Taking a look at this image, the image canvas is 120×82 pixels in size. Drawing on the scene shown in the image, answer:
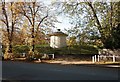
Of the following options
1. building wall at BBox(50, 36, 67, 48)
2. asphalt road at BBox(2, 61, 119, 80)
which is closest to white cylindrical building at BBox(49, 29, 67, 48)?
building wall at BBox(50, 36, 67, 48)

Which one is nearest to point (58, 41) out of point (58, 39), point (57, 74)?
point (58, 39)

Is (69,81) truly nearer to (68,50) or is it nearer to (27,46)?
(68,50)

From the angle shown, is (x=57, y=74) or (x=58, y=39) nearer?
(x=57, y=74)

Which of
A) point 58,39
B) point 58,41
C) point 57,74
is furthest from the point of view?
point 58,39

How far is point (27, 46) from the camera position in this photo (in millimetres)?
39125

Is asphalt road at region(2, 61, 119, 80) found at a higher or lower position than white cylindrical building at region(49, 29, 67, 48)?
lower

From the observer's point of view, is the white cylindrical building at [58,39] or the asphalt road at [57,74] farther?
the white cylindrical building at [58,39]

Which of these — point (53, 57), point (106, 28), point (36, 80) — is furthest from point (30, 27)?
point (36, 80)

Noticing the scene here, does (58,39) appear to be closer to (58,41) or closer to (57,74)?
(58,41)

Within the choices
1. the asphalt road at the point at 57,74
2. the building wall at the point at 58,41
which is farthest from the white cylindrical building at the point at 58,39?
the asphalt road at the point at 57,74

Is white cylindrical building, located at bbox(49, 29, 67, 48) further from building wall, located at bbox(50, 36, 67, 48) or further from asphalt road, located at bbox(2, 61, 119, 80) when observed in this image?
→ asphalt road, located at bbox(2, 61, 119, 80)

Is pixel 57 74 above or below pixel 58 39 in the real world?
below

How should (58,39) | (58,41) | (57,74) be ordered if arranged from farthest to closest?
(58,39)
(58,41)
(57,74)

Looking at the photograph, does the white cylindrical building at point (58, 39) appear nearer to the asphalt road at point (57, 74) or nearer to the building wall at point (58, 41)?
the building wall at point (58, 41)
